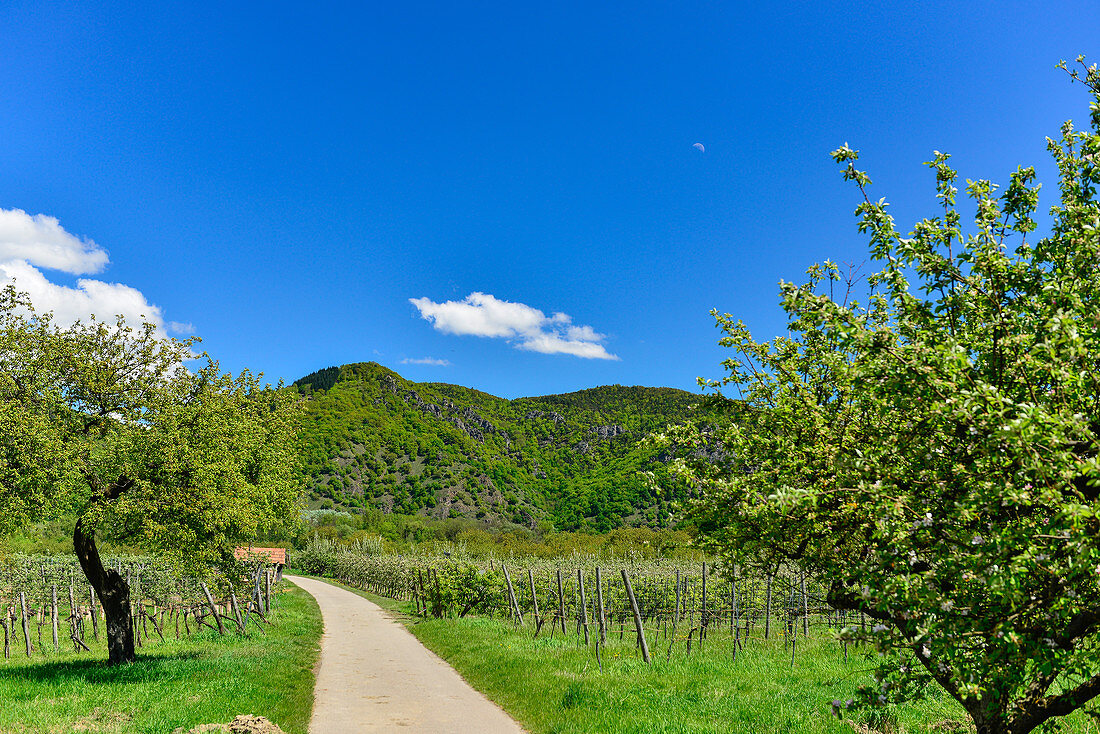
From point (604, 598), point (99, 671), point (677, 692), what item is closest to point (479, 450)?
point (604, 598)

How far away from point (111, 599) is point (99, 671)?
2033mm

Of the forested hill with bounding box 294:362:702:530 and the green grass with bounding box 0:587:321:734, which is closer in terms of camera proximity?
the green grass with bounding box 0:587:321:734

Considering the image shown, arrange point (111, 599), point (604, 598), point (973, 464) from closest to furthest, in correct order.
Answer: point (973, 464), point (111, 599), point (604, 598)

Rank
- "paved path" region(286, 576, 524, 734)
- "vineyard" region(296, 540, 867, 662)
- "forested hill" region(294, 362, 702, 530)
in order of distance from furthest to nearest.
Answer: "forested hill" region(294, 362, 702, 530) → "vineyard" region(296, 540, 867, 662) → "paved path" region(286, 576, 524, 734)

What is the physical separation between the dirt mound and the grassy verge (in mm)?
4132

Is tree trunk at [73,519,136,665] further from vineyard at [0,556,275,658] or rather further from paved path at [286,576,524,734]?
paved path at [286,576,524,734]

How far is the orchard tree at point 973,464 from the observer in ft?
11.6

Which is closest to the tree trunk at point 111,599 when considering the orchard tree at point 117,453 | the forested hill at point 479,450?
Result: the orchard tree at point 117,453

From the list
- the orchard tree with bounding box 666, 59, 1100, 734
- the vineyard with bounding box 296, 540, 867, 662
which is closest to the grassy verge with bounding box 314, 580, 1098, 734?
the orchard tree with bounding box 666, 59, 1100, 734

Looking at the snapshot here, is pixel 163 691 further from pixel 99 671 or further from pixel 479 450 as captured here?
pixel 479 450

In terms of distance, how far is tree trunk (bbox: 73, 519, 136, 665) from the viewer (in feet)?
51.4

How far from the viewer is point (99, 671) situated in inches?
568

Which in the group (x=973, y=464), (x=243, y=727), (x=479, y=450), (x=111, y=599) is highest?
(x=479, y=450)

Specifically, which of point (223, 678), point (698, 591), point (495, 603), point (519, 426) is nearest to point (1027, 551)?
point (223, 678)
